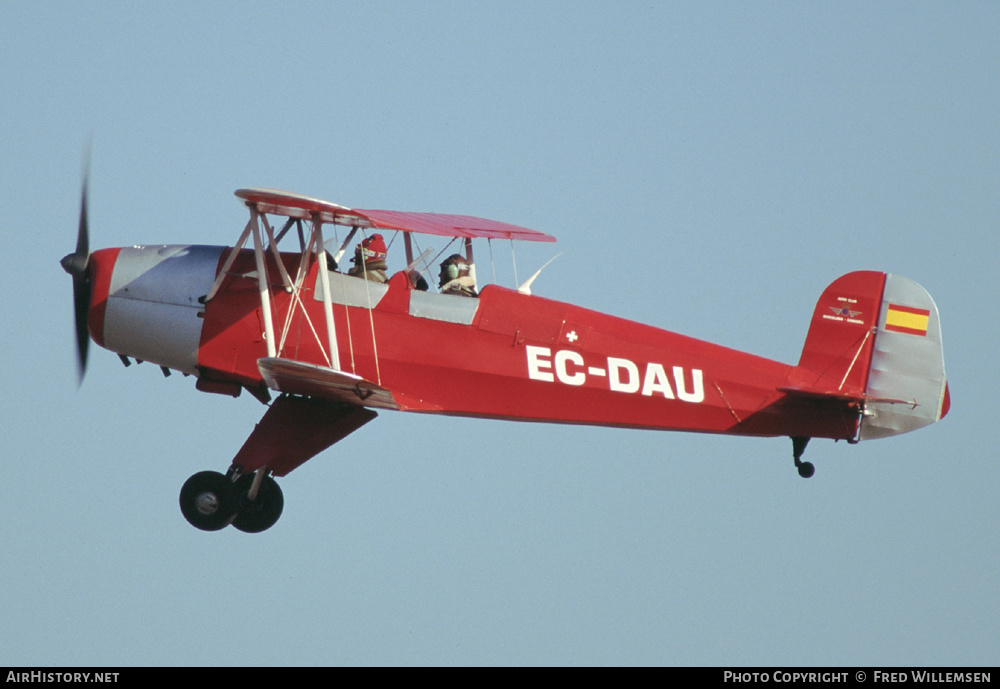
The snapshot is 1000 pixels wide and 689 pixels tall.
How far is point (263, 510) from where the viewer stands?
1398 cm

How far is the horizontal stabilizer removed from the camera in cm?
1210

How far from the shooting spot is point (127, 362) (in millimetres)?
13695

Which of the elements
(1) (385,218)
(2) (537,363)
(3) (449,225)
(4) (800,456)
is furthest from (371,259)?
(4) (800,456)

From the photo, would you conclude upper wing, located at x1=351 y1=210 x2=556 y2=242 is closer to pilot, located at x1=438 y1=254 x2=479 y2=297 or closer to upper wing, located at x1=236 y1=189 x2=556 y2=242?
upper wing, located at x1=236 y1=189 x2=556 y2=242

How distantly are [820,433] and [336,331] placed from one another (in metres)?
4.16

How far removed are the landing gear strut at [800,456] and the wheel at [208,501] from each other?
482cm

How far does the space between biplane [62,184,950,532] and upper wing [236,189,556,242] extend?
0.07 m

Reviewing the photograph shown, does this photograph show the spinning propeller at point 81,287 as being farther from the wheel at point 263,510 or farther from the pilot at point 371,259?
the pilot at point 371,259

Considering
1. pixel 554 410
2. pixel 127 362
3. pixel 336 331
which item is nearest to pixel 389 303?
pixel 336 331

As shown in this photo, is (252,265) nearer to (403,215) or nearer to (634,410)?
(403,215)

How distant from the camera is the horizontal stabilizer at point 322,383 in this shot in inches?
476
